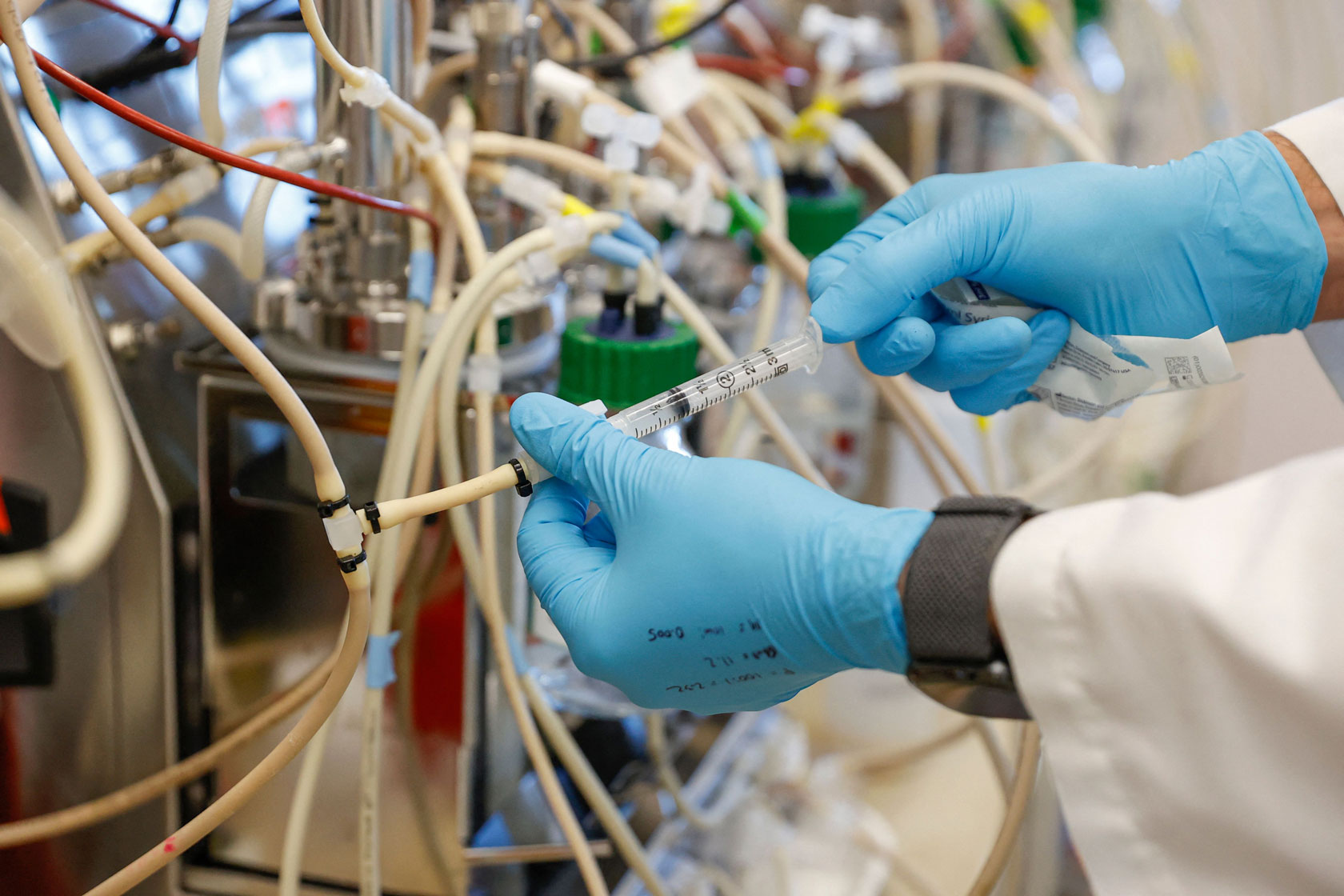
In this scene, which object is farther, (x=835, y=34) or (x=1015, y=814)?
(x=835, y=34)

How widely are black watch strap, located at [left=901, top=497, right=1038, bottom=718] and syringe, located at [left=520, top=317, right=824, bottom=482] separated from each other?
0.19 meters

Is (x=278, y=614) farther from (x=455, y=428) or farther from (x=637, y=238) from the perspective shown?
(x=637, y=238)

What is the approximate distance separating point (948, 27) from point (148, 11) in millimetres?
1565

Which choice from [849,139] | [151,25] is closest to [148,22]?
[151,25]

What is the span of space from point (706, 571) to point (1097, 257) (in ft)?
1.44

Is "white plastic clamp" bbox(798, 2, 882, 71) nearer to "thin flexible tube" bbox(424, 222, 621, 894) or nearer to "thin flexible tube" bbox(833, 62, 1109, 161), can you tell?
"thin flexible tube" bbox(833, 62, 1109, 161)

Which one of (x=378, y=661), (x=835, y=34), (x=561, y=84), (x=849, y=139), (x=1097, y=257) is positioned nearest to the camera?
(x=378, y=661)

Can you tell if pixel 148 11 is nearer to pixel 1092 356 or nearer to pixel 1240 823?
pixel 1092 356

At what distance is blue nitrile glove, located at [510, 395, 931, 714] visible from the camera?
0.57m

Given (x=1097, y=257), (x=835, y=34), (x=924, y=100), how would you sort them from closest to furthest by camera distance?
(x=1097, y=257) < (x=835, y=34) < (x=924, y=100)

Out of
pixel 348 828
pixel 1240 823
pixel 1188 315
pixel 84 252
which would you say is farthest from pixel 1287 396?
pixel 84 252

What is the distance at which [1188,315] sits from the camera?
0.85 m

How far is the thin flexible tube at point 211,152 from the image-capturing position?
0.59 metres

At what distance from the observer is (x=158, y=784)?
2.38 feet
